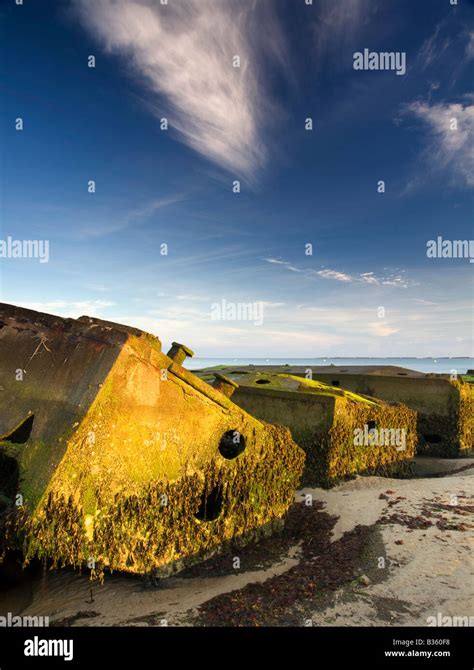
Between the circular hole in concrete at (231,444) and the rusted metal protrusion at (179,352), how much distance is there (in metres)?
1.68

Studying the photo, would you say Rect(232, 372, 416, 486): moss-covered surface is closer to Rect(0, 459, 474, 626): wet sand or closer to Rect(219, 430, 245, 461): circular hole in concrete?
Rect(0, 459, 474, 626): wet sand

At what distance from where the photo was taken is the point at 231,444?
786 cm

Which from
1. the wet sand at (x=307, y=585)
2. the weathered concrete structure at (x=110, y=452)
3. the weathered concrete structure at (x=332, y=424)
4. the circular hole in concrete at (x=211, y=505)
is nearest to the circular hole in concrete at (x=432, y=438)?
the weathered concrete structure at (x=332, y=424)

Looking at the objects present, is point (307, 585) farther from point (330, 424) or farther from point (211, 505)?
point (330, 424)

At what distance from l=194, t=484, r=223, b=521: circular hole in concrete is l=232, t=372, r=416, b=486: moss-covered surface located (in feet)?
16.5

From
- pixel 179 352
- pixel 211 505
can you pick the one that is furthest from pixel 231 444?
pixel 179 352

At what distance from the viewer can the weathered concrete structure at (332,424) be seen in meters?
11.5

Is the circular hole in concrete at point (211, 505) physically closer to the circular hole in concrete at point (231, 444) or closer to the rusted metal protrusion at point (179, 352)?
the circular hole in concrete at point (231, 444)

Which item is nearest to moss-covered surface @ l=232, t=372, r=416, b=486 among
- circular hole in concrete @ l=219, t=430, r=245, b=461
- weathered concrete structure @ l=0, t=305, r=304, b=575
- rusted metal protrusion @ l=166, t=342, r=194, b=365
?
circular hole in concrete @ l=219, t=430, r=245, b=461

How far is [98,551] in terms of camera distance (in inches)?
213
